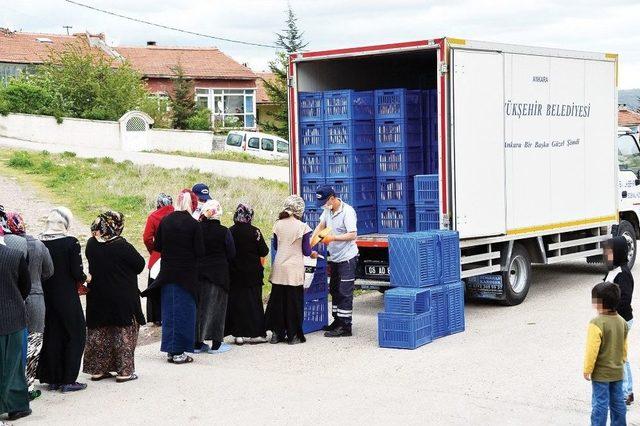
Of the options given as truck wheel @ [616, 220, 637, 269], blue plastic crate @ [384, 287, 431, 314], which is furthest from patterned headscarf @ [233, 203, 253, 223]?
truck wheel @ [616, 220, 637, 269]

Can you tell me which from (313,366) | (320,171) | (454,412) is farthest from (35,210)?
(454,412)

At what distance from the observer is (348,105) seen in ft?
44.3

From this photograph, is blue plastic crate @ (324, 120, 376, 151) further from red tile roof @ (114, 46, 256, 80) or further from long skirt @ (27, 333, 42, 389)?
red tile roof @ (114, 46, 256, 80)

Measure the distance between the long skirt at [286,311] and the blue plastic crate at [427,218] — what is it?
6.48 feet

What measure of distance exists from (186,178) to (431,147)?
15.9 meters

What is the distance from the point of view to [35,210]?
23.1 meters

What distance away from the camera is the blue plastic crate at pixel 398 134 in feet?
44.5

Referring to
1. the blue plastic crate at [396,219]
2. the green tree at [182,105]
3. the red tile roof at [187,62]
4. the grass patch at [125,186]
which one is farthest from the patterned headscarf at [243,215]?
the red tile roof at [187,62]

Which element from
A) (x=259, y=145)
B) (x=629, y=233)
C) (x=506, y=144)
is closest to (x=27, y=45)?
(x=259, y=145)

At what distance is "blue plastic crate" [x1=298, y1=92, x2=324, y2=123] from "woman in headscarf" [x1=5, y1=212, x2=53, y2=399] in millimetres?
5542

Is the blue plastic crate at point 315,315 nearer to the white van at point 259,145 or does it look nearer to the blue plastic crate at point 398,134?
the blue plastic crate at point 398,134

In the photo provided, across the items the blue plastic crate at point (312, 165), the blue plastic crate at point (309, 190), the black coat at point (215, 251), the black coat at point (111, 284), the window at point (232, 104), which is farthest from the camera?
the window at point (232, 104)

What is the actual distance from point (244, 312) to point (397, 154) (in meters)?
3.22

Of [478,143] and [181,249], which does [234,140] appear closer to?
[478,143]
